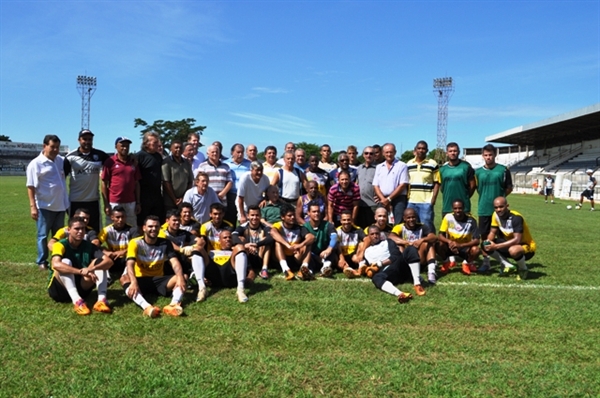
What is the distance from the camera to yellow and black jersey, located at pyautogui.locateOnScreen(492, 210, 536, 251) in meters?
7.06

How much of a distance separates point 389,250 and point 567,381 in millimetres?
3111

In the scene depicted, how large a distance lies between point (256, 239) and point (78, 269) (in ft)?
8.38

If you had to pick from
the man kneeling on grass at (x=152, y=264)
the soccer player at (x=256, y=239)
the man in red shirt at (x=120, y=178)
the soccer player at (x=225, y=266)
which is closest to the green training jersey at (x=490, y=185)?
the soccer player at (x=256, y=239)

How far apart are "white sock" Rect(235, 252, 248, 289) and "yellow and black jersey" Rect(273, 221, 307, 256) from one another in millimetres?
1126

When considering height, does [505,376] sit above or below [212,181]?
below

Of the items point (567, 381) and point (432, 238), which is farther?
point (432, 238)

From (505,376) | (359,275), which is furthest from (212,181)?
(505,376)

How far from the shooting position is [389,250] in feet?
21.1

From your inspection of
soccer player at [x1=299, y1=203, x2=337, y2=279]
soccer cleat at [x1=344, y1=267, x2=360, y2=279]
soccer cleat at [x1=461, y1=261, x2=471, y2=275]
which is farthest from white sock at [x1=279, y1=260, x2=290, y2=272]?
soccer cleat at [x1=461, y1=261, x2=471, y2=275]

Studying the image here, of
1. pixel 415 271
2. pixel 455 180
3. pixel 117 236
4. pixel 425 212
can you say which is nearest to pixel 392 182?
pixel 425 212

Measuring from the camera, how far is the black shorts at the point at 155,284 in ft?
18.0

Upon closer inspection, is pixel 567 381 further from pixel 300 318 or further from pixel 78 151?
pixel 78 151

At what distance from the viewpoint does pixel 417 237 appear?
676 centimetres

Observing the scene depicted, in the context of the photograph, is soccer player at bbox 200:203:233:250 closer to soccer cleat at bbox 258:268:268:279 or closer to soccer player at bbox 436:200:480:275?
soccer cleat at bbox 258:268:268:279
